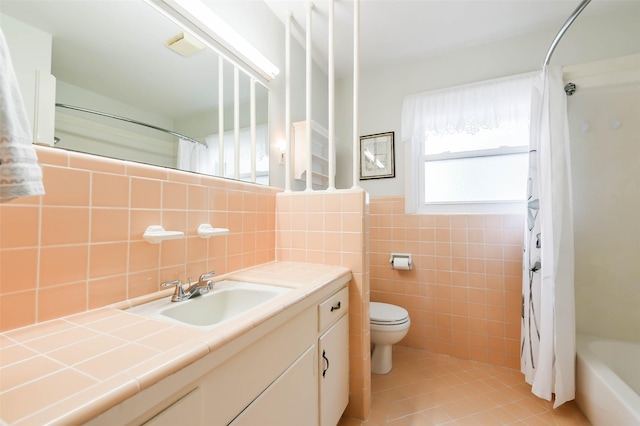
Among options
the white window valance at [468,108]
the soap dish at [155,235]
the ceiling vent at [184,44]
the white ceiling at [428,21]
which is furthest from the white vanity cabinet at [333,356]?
the white ceiling at [428,21]

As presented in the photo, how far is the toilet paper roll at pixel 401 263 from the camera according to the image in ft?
6.93

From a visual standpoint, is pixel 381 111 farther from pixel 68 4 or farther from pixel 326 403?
pixel 326 403

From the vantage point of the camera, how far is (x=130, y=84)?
0.93m

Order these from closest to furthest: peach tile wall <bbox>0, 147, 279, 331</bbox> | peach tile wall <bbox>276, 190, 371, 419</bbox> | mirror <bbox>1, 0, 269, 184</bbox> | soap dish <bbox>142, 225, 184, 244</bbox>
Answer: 1. peach tile wall <bbox>0, 147, 279, 331</bbox>
2. mirror <bbox>1, 0, 269, 184</bbox>
3. soap dish <bbox>142, 225, 184, 244</bbox>
4. peach tile wall <bbox>276, 190, 371, 419</bbox>

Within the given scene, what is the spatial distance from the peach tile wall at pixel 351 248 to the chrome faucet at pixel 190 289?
1.99 feet

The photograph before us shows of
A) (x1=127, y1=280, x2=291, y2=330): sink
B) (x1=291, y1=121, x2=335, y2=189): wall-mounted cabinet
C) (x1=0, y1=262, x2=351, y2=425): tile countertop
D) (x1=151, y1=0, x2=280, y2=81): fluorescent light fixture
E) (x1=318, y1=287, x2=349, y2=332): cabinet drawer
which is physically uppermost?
(x1=151, y1=0, x2=280, y2=81): fluorescent light fixture

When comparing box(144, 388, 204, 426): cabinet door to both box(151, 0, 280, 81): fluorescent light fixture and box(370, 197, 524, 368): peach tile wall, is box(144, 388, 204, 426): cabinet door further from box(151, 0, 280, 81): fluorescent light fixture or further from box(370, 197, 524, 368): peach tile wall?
box(370, 197, 524, 368): peach tile wall

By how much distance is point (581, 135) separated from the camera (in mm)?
1748

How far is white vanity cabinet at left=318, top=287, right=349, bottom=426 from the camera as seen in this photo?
3.46 ft

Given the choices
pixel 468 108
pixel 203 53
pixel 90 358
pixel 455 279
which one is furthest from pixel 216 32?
pixel 455 279

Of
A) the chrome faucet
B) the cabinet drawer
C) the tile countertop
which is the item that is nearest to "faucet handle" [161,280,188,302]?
the chrome faucet

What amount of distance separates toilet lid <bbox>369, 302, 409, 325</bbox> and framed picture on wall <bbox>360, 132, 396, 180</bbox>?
1153mm

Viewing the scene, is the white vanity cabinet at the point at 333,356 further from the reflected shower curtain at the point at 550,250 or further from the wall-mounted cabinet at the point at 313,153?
the reflected shower curtain at the point at 550,250

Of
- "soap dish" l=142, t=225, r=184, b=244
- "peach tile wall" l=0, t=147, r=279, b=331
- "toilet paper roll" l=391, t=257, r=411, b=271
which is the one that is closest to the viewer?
"peach tile wall" l=0, t=147, r=279, b=331
